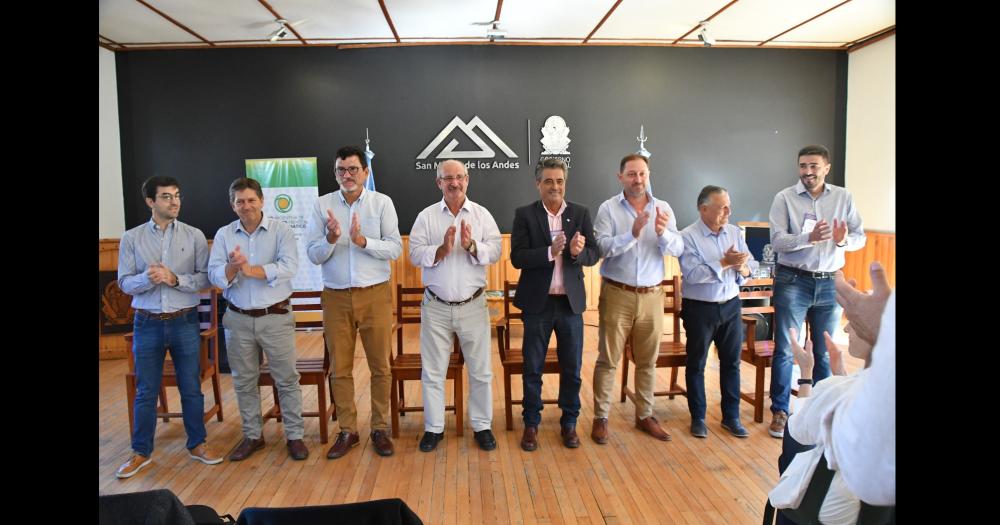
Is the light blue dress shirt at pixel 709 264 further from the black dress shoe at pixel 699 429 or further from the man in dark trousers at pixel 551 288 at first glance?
the black dress shoe at pixel 699 429

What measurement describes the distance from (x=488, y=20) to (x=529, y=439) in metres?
4.73

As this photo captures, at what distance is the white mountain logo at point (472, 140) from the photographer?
742 cm

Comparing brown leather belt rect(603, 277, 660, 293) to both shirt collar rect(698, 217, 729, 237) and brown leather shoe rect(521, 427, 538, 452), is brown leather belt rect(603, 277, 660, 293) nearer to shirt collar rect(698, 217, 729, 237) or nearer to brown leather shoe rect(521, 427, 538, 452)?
shirt collar rect(698, 217, 729, 237)

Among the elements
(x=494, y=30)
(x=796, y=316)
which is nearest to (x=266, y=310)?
(x=796, y=316)

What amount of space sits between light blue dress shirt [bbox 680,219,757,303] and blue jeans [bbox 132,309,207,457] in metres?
2.99

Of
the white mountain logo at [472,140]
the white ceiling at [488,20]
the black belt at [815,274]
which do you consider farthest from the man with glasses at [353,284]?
the white mountain logo at [472,140]

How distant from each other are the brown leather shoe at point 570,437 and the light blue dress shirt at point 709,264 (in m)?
1.06

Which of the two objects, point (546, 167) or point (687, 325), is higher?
point (546, 167)

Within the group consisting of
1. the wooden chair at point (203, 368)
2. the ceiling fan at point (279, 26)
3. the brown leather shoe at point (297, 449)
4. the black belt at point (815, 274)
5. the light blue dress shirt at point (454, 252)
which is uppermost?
the ceiling fan at point (279, 26)
